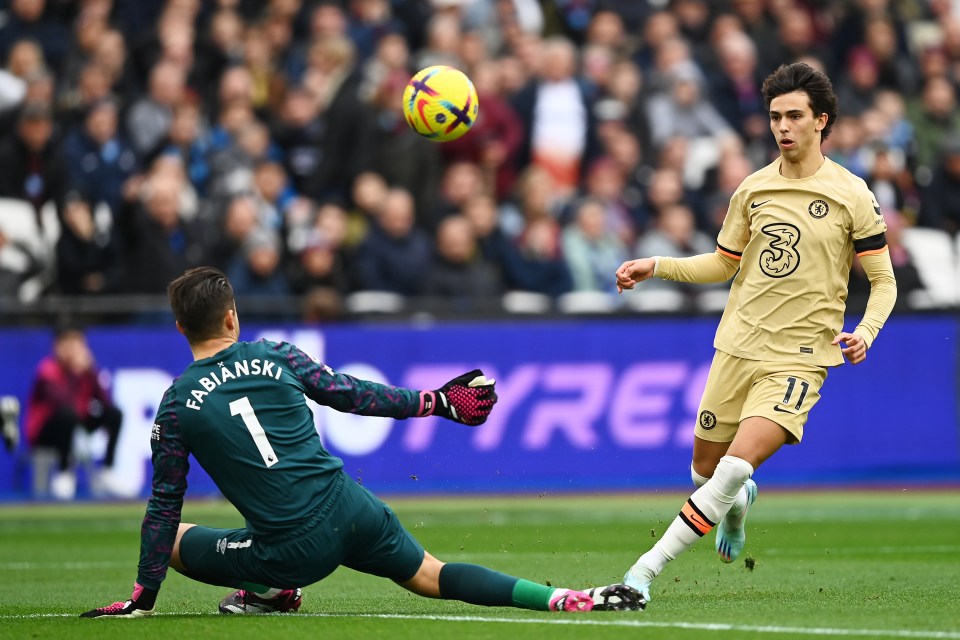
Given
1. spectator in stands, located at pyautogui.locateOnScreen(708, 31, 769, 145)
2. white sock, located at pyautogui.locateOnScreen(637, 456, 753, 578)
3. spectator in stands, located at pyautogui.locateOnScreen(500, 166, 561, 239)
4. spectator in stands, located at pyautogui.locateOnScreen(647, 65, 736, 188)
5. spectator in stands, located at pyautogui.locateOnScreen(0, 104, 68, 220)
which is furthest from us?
spectator in stands, located at pyautogui.locateOnScreen(708, 31, 769, 145)

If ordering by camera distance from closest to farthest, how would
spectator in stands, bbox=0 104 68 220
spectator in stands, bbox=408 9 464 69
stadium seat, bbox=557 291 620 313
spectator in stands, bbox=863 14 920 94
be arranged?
spectator in stands, bbox=0 104 68 220
stadium seat, bbox=557 291 620 313
spectator in stands, bbox=408 9 464 69
spectator in stands, bbox=863 14 920 94

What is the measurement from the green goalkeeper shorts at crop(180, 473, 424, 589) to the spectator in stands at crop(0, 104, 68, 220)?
9.62 meters

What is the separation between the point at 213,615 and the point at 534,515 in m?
7.15

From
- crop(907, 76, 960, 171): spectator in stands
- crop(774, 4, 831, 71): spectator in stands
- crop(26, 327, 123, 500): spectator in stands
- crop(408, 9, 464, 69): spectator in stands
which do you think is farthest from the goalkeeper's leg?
crop(774, 4, 831, 71): spectator in stands

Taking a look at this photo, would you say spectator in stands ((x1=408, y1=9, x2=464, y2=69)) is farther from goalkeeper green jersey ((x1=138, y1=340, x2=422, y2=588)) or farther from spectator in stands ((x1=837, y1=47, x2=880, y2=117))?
goalkeeper green jersey ((x1=138, y1=340, x2=422, y2=588))

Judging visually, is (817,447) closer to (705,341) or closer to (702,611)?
(705,341)

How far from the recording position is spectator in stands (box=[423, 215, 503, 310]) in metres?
16.7

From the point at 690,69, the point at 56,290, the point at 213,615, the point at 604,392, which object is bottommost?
the point at 213,615

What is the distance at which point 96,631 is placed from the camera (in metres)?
6.75

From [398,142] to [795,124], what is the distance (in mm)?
9647

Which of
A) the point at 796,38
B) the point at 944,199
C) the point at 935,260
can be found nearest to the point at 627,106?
the point at 796,38

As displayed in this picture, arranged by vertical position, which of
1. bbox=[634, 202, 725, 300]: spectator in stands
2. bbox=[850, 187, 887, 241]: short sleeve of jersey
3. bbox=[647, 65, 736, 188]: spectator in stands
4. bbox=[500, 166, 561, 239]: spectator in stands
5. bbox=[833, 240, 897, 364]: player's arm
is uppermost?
bbox=[647, 65, 736, 188]: spectator in stands

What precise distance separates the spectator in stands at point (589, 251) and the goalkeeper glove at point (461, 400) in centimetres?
1021

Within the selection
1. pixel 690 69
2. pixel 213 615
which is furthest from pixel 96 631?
pixel 690 69
